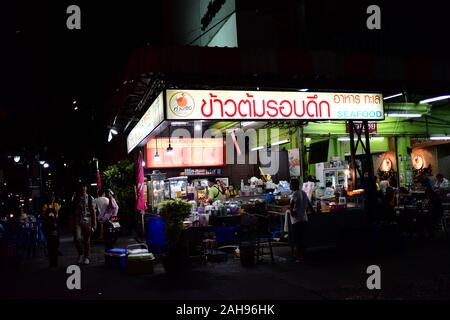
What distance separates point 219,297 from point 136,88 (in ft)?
18.4

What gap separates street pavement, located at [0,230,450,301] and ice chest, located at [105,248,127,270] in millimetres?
191

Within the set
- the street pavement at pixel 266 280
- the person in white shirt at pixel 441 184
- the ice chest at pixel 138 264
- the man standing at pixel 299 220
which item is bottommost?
the street pavement at pixel 266 280

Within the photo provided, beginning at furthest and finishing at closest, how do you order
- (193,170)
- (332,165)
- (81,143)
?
(81,143) < (193,170) < (332,165)

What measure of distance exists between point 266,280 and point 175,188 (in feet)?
26.9

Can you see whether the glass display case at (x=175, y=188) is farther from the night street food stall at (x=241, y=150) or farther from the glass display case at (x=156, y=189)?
the glass display case at (x=156, y=189)

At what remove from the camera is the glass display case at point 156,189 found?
664 inches

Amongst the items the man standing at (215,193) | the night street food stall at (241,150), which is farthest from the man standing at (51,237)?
the man standing at (215,193)

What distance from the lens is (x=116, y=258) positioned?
417 inches

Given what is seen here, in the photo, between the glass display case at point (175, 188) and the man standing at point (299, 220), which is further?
the glass display case at point (175, 188)

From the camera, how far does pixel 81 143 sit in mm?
54312

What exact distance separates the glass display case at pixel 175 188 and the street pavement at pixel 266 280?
494cm

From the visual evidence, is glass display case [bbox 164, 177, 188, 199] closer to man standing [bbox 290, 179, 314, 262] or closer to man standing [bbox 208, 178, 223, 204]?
man standing [bbox 208, 178, 223, 204]
